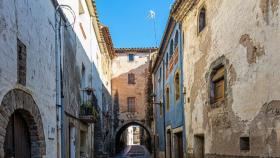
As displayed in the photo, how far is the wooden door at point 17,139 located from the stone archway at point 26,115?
0.33 feet

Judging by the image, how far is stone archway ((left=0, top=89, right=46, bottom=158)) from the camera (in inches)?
265

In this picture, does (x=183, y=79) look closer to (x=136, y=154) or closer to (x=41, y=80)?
(x=41, y=80)

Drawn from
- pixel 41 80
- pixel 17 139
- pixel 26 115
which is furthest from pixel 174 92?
pixel 17 139

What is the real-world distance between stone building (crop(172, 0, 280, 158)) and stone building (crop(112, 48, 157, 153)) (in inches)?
819

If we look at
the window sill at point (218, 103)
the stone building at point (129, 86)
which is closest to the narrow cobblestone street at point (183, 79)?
the window sill at point (218, 103)

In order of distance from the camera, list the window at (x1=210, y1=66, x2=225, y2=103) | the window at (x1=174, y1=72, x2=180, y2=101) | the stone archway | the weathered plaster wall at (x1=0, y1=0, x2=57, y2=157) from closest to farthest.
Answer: the stone archway < the weathered plaster wall at (x1=0, y1=0, x2=57, y2=157) < the window at (x1=210, y1=66, x2=225, y2=103) < the window at (x1=174, y1=72, x2=180, y2=101)

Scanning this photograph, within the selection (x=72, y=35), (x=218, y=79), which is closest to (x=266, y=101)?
(x=218, y=79)

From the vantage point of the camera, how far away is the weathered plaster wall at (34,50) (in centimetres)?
695

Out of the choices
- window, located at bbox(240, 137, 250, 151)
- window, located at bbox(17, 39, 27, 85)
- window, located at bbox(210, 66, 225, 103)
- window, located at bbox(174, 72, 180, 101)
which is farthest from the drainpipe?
window, located at bbox(174, 72, 180, 101)

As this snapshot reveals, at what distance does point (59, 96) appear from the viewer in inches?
443

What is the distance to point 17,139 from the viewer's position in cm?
811

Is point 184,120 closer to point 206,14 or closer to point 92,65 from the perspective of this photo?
point 206,14

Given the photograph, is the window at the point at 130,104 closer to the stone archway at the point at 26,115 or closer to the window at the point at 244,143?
the stone archway at the point at 26,115

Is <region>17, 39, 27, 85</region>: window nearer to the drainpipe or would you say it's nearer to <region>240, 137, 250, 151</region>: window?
the drainpipe
